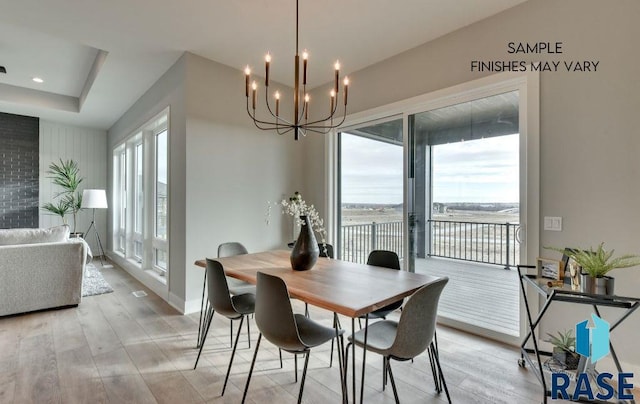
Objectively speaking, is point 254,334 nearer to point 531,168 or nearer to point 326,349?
point 326,349

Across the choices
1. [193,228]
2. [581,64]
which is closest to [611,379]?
[581,64]

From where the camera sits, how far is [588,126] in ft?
7.54

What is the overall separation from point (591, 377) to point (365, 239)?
2.60 metres

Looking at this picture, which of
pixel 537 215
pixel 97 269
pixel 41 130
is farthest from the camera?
pixel 41 130

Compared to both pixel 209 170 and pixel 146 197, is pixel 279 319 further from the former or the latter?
pixel 146 197

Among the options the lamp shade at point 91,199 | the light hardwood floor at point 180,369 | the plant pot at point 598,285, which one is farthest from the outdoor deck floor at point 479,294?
the lamp shade at point 91,199

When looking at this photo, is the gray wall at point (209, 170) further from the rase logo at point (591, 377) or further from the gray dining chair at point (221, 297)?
the rase logo at point (591, 377)

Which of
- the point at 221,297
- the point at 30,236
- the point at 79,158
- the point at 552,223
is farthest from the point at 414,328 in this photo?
the point at 79,158

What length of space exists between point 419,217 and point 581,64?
71.0 inches

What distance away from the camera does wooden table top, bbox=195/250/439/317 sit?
1596 millimetres

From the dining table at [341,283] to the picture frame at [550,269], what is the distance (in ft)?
2.36

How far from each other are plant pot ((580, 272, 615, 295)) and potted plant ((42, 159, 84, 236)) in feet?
24.9

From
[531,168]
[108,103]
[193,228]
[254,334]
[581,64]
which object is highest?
[108,103]

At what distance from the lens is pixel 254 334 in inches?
→ 116
